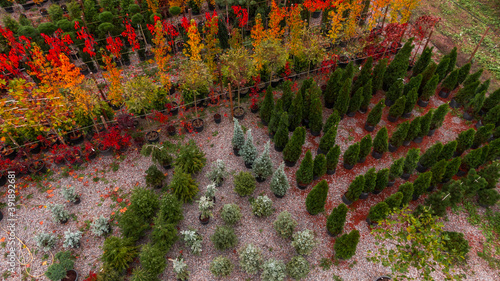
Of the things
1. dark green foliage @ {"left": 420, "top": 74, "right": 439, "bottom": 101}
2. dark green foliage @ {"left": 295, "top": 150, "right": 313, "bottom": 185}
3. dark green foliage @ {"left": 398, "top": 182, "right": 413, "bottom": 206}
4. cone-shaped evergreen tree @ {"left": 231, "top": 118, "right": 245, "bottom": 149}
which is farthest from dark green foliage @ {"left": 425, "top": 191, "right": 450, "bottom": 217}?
cone-shaped evergreen tree @ {"left": 231, "top": 118, "right": 245, "bottom": 149}

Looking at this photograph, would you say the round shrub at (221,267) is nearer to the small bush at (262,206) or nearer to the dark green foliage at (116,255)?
the small bush at (262,206)

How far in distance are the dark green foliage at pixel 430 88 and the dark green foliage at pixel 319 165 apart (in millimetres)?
8595

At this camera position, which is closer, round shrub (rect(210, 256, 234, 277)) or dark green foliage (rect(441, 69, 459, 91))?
round shrub (rect(210, 256, 234, 277))

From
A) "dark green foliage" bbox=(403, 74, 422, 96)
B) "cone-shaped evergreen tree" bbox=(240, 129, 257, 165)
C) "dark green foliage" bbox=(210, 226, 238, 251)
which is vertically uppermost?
"dark green foliage" bbox=(403, 74, 422, 96)

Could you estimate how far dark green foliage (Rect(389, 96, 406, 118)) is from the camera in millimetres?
14645

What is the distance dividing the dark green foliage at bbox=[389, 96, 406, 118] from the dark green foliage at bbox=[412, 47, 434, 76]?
4507 millimetres

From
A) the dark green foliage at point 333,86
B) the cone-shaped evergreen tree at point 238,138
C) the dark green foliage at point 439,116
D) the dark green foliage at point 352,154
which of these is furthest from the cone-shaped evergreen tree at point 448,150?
the cone-shaped evergreen tree at point 238,138

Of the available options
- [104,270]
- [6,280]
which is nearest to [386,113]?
[104,270]

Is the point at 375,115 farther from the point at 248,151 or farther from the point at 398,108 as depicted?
the point at 248,151

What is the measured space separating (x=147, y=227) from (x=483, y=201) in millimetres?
14949

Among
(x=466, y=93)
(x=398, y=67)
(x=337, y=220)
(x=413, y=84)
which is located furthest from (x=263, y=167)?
(x=466, y=93)

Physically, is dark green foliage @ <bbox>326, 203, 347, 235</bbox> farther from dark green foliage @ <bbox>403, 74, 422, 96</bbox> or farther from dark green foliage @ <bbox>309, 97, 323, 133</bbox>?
dark green foliage @ <bbox>403, 74, 422, 96</bbox>

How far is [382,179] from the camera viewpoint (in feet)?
39.6

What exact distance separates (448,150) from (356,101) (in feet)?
16.3
